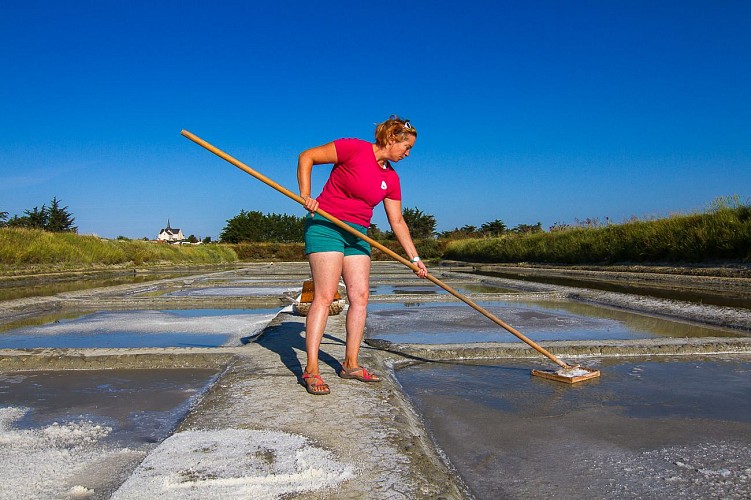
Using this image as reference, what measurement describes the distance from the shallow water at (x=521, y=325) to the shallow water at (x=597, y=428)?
120 centimetres

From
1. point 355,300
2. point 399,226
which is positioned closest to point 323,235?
point 355,300

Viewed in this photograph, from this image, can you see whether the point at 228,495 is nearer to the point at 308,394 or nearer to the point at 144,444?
the point at 144,444

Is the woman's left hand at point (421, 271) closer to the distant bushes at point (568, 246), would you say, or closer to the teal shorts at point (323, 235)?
the teal shorts at point (323, 235)

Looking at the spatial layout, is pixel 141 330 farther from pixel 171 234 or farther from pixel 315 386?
pixel 171 234

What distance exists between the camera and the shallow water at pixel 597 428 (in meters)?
1.70

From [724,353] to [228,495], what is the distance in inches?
136

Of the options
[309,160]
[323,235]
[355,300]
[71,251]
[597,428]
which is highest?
[309,160]

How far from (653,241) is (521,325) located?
1046cm

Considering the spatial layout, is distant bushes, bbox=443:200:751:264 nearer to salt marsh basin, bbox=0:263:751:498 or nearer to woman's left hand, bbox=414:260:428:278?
salt marsh basin, bbox=0:263:751:498

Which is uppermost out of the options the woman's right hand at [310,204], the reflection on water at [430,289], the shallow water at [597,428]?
the woman's right hand at [310,204]

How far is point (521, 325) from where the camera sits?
17.5 ft

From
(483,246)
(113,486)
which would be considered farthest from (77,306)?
(483,246)

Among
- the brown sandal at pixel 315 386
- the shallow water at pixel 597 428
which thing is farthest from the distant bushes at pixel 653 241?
the brown sandal at pixel 315 386

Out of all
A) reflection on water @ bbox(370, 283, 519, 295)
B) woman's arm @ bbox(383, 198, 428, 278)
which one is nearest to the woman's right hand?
woman's arm @ bbox(383, 198, 428, 278)
